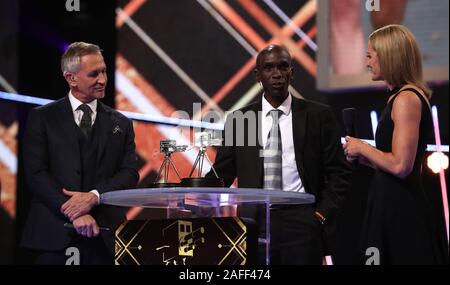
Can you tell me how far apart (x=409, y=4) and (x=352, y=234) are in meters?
1.35

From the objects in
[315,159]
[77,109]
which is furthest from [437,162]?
[77,109]

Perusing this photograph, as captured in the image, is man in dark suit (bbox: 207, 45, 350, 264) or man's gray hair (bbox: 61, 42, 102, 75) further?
man's gray hair (bbox: 61, 42, 102, 75)

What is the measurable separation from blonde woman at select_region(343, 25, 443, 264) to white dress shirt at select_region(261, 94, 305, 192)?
405 millimetres

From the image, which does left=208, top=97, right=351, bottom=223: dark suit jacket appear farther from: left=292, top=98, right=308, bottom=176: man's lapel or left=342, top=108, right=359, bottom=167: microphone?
left=342, top=108, right=359, bottom=167: microphone

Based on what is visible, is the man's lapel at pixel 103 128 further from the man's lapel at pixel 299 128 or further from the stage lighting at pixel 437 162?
the stage lighting at pixel 437 162

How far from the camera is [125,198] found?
106 inches

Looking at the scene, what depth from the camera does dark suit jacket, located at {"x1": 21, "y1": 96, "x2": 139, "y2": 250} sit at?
11.4 ft

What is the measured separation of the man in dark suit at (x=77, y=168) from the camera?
3.44m

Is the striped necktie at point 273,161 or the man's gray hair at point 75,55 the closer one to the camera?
the striped necktie at point 273,161

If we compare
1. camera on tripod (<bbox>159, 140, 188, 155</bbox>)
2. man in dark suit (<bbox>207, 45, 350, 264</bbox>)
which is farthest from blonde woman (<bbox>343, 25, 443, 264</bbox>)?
camera on tripod (<bbox>159, 140, 188, 155</bbox>)

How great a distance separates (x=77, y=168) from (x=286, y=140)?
0.94 metres

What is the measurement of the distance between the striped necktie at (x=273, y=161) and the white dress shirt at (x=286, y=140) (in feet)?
0.08

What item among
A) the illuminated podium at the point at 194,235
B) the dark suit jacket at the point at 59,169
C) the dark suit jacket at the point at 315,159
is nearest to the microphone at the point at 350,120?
the dark suit jacket at the point at 315,159

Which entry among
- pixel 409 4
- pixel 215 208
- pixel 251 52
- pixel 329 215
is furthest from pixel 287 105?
pixel 409 4
